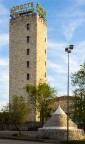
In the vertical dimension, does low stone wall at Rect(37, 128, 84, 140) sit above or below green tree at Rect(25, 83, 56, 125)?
below

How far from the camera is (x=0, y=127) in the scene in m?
101

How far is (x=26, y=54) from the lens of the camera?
95125mm

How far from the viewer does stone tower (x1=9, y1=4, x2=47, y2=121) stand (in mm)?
94375

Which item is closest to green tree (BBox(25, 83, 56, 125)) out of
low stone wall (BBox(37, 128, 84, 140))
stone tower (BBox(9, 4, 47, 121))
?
stone tower (BBox(9, 4, 47, 121))

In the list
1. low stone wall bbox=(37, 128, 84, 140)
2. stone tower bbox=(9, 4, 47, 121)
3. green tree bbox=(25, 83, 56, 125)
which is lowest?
low stone wall bbox=(37, 128, 84, 140)

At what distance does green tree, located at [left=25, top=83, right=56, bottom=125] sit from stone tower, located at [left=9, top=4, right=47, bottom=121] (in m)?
5.35

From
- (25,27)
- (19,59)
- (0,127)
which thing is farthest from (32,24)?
(0,127)

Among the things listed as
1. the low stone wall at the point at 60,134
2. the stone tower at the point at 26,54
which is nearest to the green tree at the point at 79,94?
the low stone wall at the point at 60,134

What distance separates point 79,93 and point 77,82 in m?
1.90

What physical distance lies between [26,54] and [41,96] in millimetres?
13313

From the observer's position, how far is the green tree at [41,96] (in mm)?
86750

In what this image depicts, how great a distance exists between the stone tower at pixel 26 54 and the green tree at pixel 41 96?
5.35 m

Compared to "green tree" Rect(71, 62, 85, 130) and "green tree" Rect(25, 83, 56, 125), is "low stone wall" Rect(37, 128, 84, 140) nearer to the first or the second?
"green tree" Rect(71, 62, 85, 130)

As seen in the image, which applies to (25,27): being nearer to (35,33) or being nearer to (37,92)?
(35,33)
